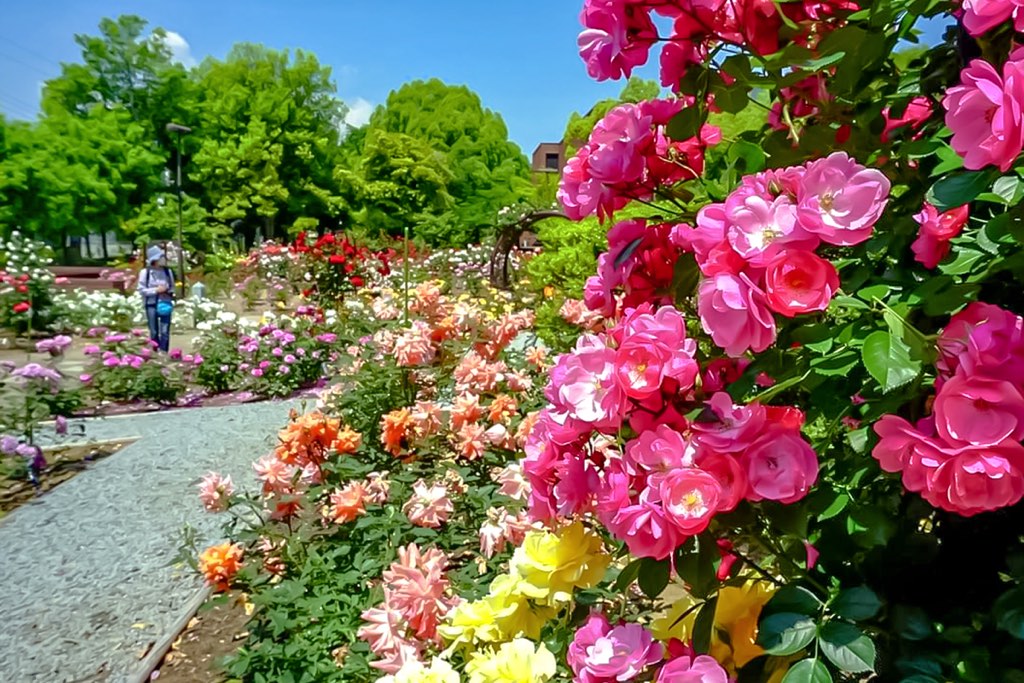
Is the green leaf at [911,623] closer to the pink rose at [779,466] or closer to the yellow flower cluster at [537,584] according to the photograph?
the pink rose at [779,466]

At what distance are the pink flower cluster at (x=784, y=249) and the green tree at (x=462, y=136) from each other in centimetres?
2791

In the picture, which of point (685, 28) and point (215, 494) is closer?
point (685, 28)

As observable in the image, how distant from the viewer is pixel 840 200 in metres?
0.60

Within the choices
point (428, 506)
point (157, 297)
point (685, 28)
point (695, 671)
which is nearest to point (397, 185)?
point (157, 297)

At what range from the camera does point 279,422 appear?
18.7 feet

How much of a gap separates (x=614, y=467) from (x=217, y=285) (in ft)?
47.6

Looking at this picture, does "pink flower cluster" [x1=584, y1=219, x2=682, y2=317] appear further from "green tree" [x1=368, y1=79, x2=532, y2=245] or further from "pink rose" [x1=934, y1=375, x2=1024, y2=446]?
"green tree" [x1=368, y1=79, x2=532, y2=245]

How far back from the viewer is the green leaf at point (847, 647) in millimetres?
622

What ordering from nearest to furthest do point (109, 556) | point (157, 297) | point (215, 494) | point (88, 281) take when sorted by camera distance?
point (215, 494), point (109, 556), point (157, 297), point (88, 281)

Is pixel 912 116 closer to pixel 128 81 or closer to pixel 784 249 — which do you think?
pixel 784 249

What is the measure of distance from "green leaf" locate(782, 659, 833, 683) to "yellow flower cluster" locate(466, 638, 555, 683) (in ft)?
1.39

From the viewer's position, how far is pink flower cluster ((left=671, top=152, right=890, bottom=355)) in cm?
59

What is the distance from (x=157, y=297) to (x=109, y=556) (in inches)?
225

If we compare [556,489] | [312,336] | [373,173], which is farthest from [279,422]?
[373,173]
